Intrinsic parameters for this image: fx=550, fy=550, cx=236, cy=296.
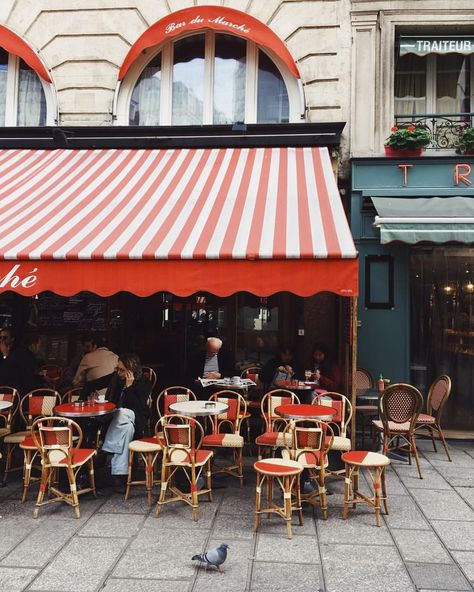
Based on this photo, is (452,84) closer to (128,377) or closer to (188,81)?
(188,81)

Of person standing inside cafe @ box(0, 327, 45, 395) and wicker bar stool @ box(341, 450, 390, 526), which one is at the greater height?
person standing inside cafe @ box(0, 327, 45, 395)

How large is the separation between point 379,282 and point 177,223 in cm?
387

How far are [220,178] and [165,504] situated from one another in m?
4.56

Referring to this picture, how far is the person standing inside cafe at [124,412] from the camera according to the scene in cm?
633

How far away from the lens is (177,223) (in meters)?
6.68

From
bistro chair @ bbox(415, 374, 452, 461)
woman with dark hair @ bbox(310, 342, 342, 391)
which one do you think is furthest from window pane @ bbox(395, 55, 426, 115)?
bistro chair @ bbox(415, 374, 452, 461)

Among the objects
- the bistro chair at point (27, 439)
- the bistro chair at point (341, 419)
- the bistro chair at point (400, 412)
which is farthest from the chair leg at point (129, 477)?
the bistro chair at point (400, 412)

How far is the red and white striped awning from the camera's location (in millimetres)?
5891

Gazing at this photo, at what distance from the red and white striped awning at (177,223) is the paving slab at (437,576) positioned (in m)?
2.60

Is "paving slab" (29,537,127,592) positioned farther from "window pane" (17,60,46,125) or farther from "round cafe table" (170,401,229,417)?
"window pane" (17,60,46,125)

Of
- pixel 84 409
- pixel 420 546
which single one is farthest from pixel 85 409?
pixel 420 546

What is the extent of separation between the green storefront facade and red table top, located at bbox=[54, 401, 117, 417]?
4382 millimetres

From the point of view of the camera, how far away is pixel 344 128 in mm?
9305

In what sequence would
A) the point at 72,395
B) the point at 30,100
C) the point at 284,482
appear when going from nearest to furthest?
the point at 284,482 → the point at 72,395 → the point at 30,100
